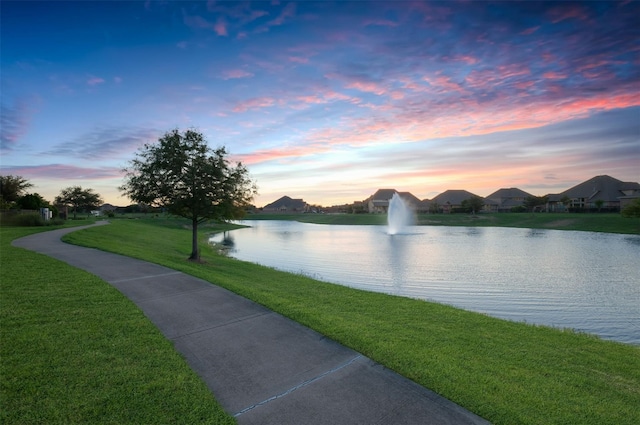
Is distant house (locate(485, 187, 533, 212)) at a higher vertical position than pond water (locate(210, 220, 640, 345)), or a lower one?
higher

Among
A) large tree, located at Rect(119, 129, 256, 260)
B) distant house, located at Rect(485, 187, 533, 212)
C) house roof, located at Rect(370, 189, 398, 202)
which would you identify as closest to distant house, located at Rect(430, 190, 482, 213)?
distant house, located at Rect(485, 187, 533, 212)

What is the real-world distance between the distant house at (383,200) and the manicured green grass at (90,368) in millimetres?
136110

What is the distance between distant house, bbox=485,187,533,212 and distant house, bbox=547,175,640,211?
53.9 feet

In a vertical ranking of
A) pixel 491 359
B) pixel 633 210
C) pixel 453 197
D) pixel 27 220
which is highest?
pixel 453 197

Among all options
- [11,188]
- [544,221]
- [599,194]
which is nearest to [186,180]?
[11,188]

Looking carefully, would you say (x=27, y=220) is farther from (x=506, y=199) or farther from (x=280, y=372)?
(x=506, y=199)

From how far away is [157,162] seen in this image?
1870 centimetres

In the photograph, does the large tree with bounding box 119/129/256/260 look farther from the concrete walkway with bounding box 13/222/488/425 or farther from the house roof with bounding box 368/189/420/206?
the house roof with bounding box 368/189/420/206

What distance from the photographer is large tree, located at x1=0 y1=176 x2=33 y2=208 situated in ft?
147

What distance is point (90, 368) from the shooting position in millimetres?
4984

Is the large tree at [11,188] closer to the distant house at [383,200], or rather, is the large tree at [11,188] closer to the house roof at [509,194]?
the distant house at [383,200]

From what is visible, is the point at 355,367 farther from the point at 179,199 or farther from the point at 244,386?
the point at 179,199

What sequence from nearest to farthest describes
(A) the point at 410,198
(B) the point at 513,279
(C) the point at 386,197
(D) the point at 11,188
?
(B) the point at 513,279 < (D) the point at 11,188 < (A) the point at 410,198 < (C) the point at 386,197

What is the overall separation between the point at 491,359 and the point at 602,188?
386 ft
